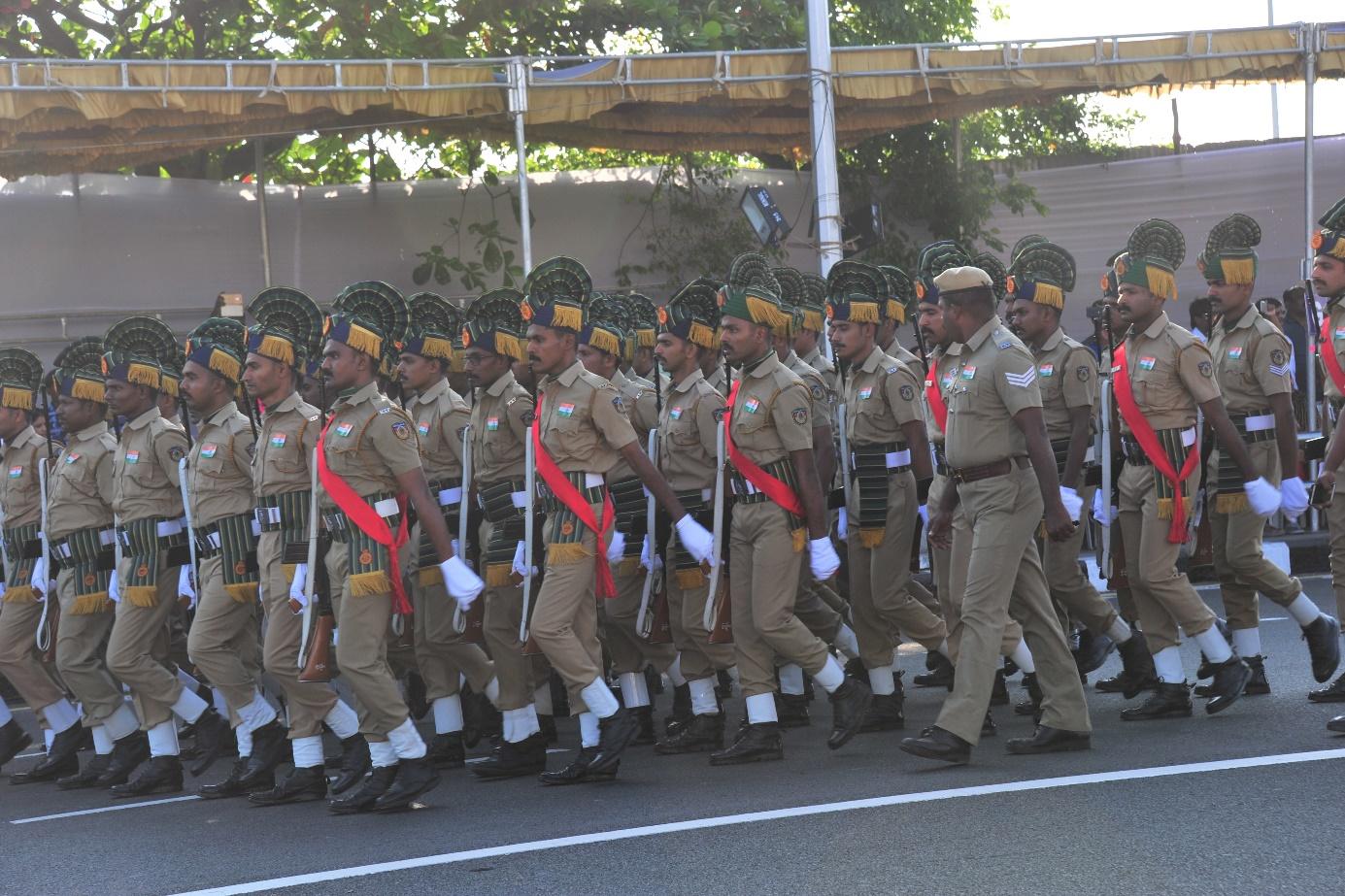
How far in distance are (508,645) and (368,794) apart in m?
1.20

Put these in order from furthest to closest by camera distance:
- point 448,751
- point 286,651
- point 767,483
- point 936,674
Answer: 1. point 936,674
2. point 448,751
3. point 767,483
4. point 286,651

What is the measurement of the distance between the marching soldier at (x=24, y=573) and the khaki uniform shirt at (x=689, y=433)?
3511mm

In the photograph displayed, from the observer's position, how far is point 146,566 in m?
8.67

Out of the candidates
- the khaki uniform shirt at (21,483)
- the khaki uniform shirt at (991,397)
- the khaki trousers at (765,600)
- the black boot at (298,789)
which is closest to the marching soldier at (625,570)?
the khaki trousers at (765,600)

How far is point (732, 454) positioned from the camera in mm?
8086

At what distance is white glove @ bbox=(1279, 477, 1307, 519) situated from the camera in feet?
28.1

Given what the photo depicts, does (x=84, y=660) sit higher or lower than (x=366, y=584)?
lower

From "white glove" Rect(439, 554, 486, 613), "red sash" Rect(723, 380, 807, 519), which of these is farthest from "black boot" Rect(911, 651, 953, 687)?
"white glove" Rect(439, 554, 486, 613)

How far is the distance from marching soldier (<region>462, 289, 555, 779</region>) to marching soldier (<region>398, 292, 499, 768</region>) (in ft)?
0.62

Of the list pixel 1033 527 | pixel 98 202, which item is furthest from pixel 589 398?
pixel 98 202

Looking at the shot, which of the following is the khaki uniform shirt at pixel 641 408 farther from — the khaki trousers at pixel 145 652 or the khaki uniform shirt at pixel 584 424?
the khaki trousers at pixel 145 652

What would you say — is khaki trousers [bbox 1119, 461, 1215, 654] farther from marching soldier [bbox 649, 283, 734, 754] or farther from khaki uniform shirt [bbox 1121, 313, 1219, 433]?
marching soldier [bbox 649, 283, 734, 754]

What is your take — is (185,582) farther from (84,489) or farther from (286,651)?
(286,651)

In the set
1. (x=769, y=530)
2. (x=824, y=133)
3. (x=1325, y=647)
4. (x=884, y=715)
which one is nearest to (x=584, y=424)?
(x=769, y=530)
